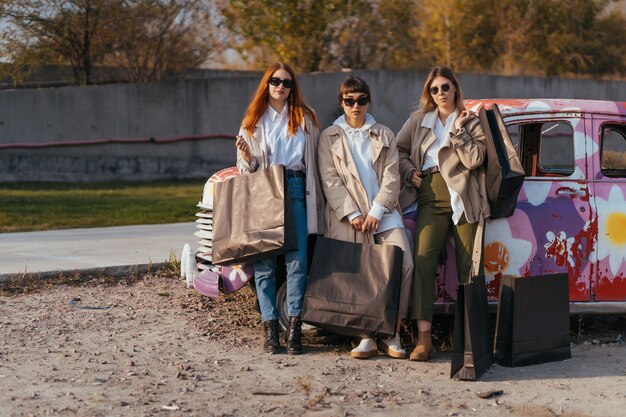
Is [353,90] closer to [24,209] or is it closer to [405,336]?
[405,336]

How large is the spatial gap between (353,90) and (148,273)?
13.2 ft

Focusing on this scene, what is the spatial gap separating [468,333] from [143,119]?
15479mm

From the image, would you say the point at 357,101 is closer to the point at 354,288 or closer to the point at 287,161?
the point at 287,161

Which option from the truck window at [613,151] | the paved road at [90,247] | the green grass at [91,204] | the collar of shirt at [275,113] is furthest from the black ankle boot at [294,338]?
the green grass at [91,204]

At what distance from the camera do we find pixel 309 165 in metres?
6.82

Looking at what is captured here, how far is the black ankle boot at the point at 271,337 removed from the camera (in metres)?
6.78

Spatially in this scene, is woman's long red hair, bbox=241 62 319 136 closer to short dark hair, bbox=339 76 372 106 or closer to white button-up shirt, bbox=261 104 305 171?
white button-up shirt, bbox=261 104 305 171

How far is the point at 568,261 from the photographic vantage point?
22.5ft

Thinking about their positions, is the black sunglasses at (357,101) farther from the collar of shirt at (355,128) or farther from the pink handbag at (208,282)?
the pink handbag at (208,282)

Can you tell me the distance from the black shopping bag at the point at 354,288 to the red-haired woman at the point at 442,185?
24cm

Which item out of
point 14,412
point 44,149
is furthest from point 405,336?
point 44,149

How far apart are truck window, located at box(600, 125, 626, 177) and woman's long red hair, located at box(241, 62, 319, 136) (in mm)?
2183

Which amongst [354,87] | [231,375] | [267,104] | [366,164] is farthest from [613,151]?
[231,375]

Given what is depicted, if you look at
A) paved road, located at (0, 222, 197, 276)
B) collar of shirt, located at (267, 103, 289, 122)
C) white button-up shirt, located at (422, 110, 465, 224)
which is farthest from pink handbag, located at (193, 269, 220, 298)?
paved road, located at (0, 222, 197, 276)
